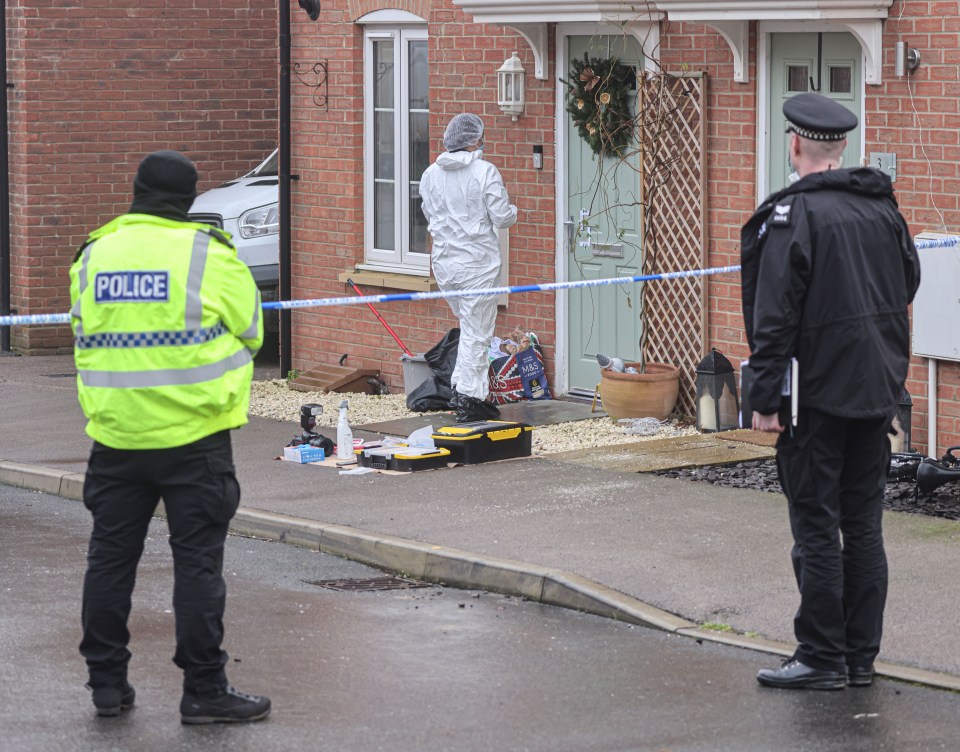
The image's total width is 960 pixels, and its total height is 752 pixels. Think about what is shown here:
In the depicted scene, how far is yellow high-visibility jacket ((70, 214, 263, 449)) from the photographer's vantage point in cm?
588

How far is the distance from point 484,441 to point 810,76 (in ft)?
10.1

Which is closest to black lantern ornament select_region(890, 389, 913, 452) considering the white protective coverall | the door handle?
the white protective coverall

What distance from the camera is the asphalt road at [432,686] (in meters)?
5.80

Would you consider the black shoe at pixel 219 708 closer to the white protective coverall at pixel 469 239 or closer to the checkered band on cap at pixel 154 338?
the checkered band on cap at pixel 154 338

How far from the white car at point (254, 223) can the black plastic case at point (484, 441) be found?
18.4 ft

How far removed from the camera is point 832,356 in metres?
6.11

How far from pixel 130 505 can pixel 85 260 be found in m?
0.81

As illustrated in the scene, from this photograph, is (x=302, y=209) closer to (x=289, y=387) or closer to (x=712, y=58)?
(x=289, y=387)

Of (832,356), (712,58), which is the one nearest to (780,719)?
(832,356)

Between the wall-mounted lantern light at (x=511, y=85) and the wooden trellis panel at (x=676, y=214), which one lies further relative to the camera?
the wall-mounted lantern light at (x=511, y=85)

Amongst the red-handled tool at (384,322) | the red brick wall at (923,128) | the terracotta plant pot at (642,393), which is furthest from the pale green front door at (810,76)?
the red-handled tool at (384,322)

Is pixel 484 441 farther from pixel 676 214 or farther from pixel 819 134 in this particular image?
pixel 819 134

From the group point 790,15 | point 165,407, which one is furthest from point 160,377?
point 790,15

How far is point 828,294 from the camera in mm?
6086
